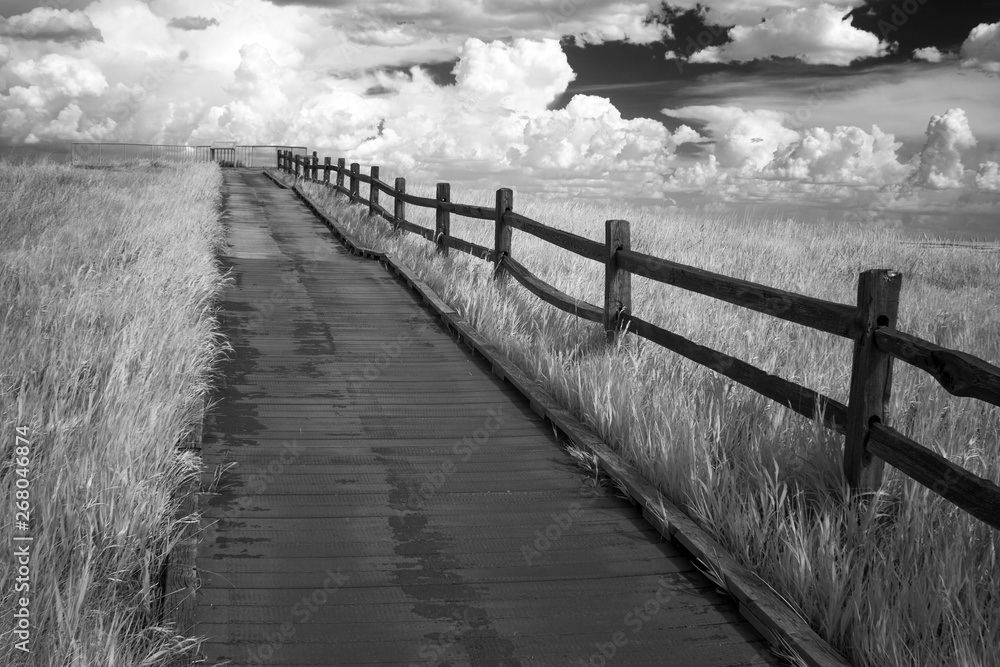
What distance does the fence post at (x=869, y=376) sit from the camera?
385 cm

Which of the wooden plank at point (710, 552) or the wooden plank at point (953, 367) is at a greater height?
the wooden plank at point (953, 367)

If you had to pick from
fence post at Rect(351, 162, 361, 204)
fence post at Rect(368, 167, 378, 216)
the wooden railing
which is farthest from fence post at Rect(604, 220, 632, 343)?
fence post at Rect(351, 162, 361, 204)

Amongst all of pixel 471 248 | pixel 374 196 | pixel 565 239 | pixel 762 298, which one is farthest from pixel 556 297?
pixel 374 196

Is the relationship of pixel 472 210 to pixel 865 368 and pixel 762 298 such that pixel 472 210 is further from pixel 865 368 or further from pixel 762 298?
pixel 865 368

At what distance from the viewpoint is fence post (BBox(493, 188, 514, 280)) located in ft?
32.5

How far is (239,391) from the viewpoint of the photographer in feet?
20.7

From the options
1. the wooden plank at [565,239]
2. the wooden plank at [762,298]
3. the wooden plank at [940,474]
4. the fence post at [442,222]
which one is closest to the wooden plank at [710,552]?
the wooden plank at [940,474]

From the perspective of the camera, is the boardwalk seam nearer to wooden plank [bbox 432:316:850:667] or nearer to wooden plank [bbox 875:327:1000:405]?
wooden plank [bbox 432:316:850:667]

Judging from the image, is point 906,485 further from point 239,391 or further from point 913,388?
point 239,391

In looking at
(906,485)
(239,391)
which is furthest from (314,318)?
(906,485)

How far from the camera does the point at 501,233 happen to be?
991 centimetres

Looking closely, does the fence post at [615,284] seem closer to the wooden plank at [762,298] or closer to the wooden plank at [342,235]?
the wooden plank at [762,298]

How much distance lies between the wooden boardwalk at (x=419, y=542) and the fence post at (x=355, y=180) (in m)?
14.6

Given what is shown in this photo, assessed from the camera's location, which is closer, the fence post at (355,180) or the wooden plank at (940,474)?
the wooden plank at (940,474)
